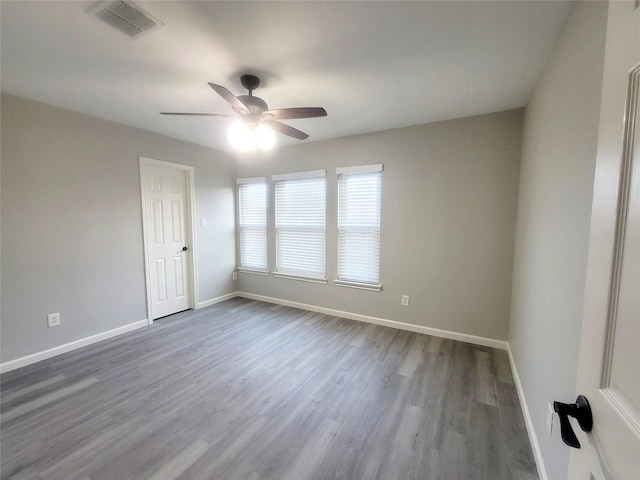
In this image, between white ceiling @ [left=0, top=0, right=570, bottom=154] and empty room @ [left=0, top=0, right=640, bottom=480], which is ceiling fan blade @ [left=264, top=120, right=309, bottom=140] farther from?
white ceiling @ [left=0, top=0, right=570, bottom=154]

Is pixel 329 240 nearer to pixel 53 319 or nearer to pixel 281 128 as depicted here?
pixel 281 128

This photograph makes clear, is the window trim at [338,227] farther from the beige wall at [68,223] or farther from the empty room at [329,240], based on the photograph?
the beige wall at [68,223]

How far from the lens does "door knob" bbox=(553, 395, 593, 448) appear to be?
1.93 feet

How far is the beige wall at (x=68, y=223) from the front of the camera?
7.86ft

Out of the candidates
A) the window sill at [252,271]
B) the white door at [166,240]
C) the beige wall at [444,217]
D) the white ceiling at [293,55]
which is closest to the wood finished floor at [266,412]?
the beige wall at [444,217]

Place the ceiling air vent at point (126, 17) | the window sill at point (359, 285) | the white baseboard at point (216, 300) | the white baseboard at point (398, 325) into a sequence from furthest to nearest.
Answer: the white baseboard at point (216, 300)
the window sill at point (359, 285)
the white baseboard at point (398, 325)
the ceiling air vent at point (126, 17)

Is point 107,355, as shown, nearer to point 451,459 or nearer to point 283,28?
point 451,459

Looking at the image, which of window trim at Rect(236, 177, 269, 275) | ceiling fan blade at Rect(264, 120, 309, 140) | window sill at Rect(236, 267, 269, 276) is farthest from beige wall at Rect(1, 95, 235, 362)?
ceiling fan blade at Rect(264, 120, 309, 140)

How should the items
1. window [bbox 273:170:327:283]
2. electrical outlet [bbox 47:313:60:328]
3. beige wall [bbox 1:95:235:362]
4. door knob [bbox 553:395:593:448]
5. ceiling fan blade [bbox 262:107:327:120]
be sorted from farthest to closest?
1. window [bbox 273:170:327:283]
2. electrical outlet [bbox 47:313:60:328]
3. beige wall [bbox 1:95:235:362]
4. ceiling fan blade [bbox 262:107:327:120]
5. door knob [bbox 553:395:593:448]

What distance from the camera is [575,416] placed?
2.02ft

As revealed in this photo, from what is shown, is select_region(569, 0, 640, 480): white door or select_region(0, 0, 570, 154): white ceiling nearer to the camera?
select_region(569, 0, 640, 480): white door

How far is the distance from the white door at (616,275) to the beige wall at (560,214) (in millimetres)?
591

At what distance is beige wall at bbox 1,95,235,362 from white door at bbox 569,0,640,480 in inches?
152

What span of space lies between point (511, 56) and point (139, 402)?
3.67 m
